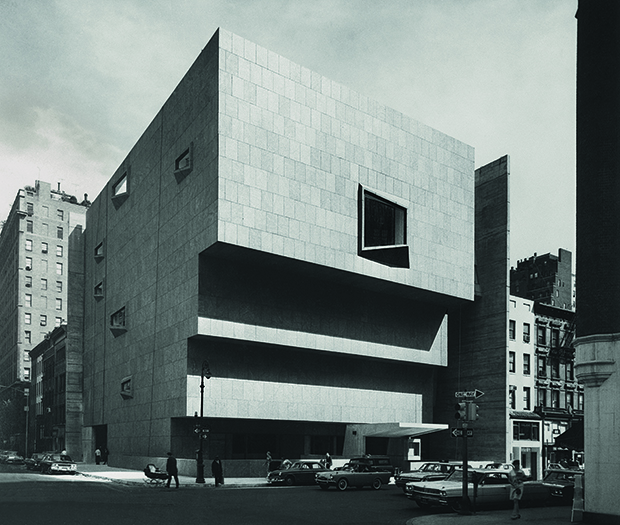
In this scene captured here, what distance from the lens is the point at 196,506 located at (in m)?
26.9

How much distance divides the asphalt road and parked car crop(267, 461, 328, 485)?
2.92m

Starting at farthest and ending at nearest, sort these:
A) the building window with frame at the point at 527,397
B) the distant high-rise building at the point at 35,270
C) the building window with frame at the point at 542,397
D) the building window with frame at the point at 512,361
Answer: the distant high-rise building at the point at 35,270
the building window with frame at the point at 542,397
the building window with frame at the point at 527,397
the building window with frame at the point at 512,361

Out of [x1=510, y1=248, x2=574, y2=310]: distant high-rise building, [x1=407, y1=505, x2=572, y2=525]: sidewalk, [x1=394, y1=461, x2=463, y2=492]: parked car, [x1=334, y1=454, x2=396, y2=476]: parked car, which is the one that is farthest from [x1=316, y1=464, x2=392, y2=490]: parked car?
[x1=510, y1=248, x2=574, y2=310]: distant high-rise building

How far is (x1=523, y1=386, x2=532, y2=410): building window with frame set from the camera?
68.9m

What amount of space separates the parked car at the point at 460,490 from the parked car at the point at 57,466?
102ft

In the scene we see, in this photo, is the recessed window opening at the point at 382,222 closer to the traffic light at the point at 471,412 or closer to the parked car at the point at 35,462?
the parked car at the point at 35,462

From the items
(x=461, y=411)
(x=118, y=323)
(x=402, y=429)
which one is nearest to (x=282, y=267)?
(x=402, y=429)

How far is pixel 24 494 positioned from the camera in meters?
30.9

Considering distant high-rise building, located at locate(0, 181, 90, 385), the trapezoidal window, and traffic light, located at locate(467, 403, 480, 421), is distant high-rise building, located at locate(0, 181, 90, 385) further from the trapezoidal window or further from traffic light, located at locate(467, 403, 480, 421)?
traffic light, located at locate(467, 403, 480, 421)

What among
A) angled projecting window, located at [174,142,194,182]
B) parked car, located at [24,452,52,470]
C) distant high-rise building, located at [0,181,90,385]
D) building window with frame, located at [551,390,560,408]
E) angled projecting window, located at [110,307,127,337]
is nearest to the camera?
angled projecting window, located at [174,142,194,182]

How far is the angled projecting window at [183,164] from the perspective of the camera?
5400cm

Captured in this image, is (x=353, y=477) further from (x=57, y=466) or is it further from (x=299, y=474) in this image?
(x=57, y=466)

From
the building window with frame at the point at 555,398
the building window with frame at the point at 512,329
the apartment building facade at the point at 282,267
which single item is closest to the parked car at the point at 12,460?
the apartment building facade at the point at 282,267

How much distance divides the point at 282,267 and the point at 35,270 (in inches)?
3184
